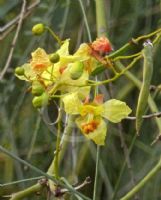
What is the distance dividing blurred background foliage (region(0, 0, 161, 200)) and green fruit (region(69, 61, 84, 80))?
0.62m

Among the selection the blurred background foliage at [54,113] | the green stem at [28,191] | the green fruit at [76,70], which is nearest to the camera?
the green fruit at [76,70]

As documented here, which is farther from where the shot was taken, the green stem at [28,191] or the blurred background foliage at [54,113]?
the blurred background foliage at [54,113]

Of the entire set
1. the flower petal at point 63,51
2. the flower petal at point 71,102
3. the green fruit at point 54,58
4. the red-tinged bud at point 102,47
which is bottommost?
the flower petal at point 71,102

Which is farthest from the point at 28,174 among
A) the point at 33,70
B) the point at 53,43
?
the point at 33,70

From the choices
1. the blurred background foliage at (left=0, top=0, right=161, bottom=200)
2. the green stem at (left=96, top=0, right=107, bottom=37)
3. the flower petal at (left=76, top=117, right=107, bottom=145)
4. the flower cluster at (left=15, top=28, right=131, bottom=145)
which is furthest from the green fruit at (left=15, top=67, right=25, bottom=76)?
the blurred background foliage at (left=0, top=0, right=161, bottom=200)

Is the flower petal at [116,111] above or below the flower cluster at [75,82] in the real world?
below

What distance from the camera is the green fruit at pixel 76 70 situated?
0.81 meters

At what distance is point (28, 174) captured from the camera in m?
1.56

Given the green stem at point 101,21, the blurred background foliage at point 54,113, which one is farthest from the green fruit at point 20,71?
the blurred background foliage at point 54,113

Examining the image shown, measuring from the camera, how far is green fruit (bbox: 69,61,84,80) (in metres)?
0.81

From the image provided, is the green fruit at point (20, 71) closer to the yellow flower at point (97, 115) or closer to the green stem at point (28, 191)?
the yellow flower at point (97, 115)

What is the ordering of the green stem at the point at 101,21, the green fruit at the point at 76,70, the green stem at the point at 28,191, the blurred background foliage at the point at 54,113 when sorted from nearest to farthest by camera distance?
the green fruit at the point at 76,70, the green stem at the point at 28,191, the green stem at the point at 101,21, the blurred background foliage at the point at 54,113

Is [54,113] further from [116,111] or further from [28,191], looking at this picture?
[116,111]

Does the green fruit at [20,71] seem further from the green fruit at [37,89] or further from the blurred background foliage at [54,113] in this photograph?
the blurred background foliage at [54,113]
